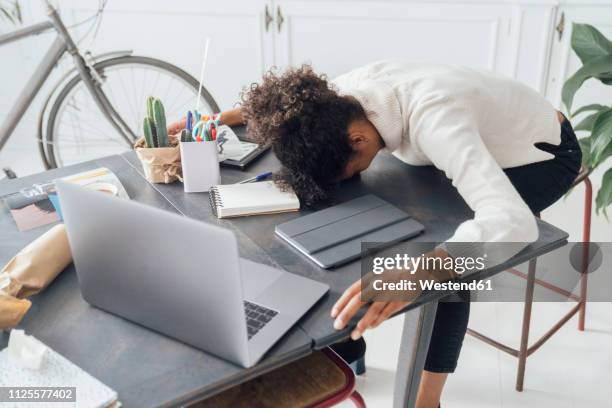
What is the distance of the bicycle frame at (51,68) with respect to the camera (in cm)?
228

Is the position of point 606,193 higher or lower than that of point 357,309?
lower

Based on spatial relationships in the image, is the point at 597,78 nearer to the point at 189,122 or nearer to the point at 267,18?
the point at 189,122

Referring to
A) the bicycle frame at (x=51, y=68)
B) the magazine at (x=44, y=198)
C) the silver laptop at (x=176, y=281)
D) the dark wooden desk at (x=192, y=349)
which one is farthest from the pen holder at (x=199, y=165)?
the bicycle frame at (x=51, y=68)

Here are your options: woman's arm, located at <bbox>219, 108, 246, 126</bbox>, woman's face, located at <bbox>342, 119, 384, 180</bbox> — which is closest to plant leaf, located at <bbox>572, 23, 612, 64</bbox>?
woman's face, located at <bbox>342, 119, 384, 180</bbox>

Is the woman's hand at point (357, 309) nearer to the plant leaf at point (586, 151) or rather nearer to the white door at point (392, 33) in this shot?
the plant leaf at point (586, 151)

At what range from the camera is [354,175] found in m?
1.36

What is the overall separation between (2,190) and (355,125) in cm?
81

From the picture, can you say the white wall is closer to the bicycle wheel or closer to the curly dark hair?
the bicycle wheel

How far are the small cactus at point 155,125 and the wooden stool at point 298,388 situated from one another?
589mm

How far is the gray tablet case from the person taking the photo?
1.07 m

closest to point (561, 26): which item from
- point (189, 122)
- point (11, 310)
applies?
point (189, 122)

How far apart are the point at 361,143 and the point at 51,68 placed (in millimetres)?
1611

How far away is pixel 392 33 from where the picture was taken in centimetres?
293

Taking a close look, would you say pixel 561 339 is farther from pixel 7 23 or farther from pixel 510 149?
pixel 7 23
